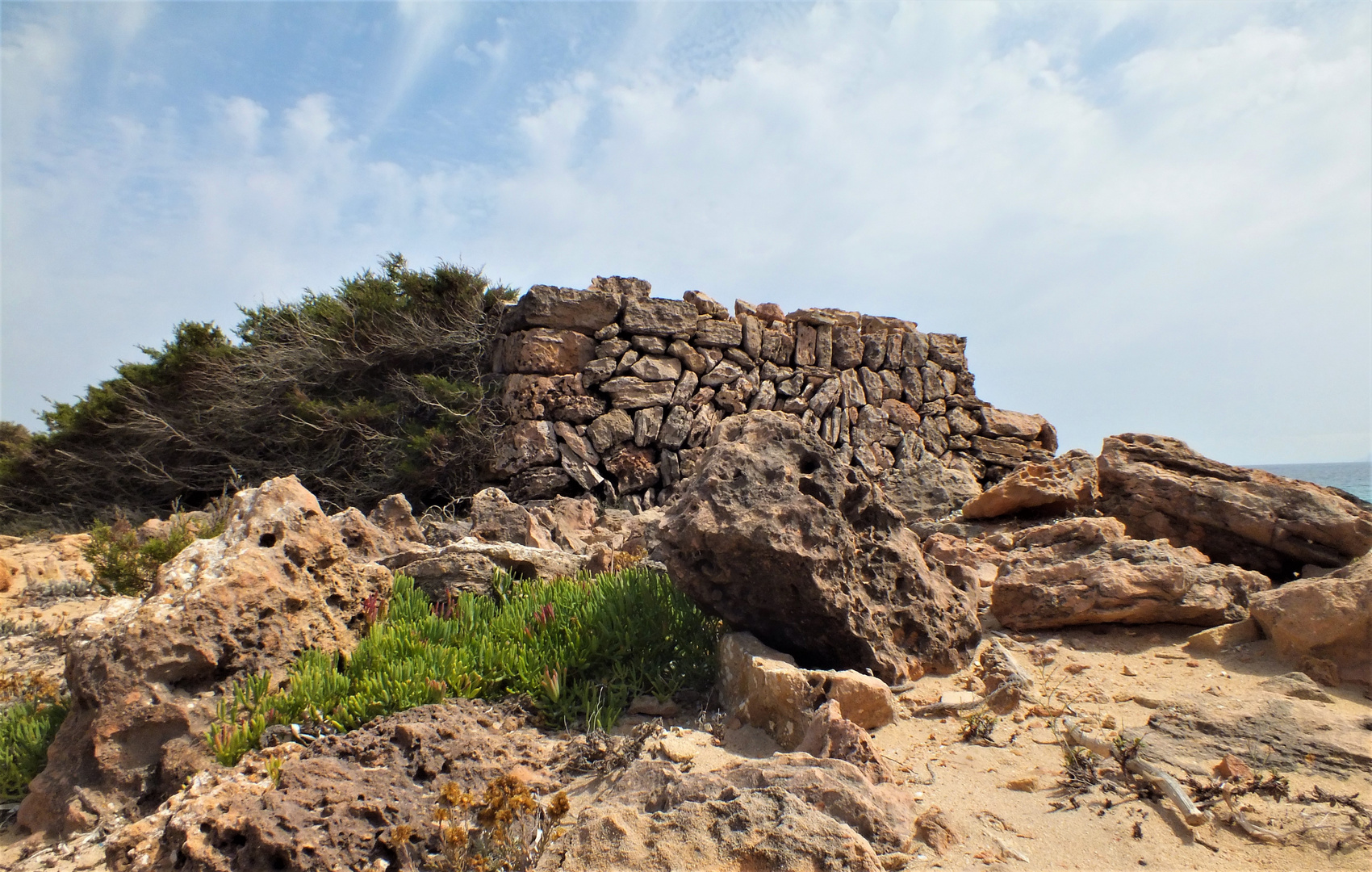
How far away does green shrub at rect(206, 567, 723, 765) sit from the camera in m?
3.29

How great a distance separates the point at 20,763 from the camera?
3.35 meters

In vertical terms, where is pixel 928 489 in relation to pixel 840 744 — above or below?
above

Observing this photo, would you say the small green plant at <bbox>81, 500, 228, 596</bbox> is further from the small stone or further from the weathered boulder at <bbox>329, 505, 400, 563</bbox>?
the small stone

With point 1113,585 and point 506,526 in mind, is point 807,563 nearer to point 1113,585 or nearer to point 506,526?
point 1113,585

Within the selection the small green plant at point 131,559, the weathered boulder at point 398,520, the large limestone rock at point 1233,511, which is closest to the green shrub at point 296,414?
the weathered boulder at point 398,520

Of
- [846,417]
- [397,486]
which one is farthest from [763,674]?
[846,417]

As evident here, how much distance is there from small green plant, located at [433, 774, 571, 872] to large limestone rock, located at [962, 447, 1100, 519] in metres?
Result: 4.49

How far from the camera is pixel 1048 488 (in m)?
5.84

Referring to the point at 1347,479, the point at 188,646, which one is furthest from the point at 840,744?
the point at 1347,479

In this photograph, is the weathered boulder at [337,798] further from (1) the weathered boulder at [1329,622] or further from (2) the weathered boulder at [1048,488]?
(2) the weathered boulder at [1048,488]

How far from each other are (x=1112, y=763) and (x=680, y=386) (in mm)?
8306

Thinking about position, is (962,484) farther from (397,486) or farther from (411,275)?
(411,275)

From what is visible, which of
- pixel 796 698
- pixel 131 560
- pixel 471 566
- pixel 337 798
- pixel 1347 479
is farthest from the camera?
pixel 1347 479

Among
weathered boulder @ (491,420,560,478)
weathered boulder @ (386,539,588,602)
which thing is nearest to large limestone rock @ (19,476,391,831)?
weathered boulder @ (386,539,588,602)
